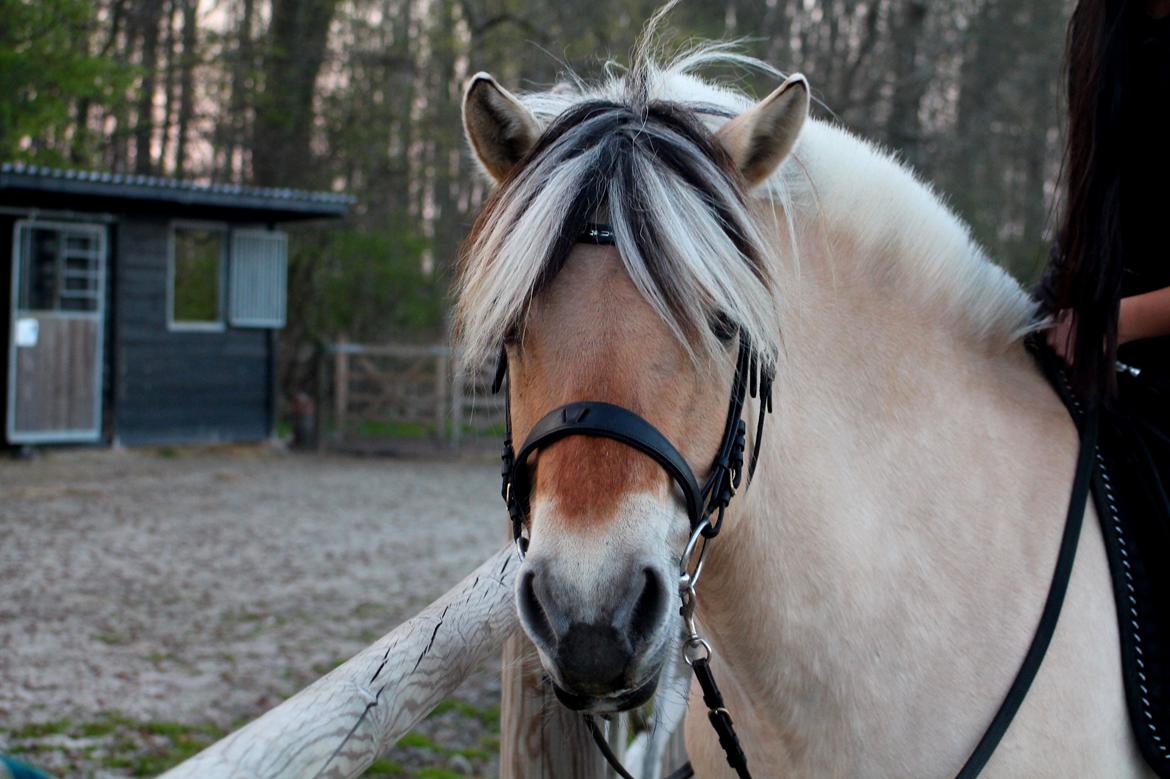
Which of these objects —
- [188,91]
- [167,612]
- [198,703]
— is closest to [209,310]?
[188,91]

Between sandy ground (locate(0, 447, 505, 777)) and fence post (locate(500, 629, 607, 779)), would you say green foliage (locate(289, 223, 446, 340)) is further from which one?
fence post (locate(500, 629, 607, 779))

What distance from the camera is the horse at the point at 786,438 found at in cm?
166

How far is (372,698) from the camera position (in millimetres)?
1667

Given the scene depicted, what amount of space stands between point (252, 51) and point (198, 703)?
16214 mm

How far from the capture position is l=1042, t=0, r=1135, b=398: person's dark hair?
2254 millimetres

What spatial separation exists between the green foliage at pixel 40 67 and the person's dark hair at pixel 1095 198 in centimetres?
1326

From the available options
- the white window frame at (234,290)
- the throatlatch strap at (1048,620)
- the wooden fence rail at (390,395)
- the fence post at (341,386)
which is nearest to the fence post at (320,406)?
the wooden fence rail at (390,395)

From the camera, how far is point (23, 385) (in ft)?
44.4

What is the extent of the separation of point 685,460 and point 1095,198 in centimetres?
135

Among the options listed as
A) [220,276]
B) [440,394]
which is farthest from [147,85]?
[440,394]

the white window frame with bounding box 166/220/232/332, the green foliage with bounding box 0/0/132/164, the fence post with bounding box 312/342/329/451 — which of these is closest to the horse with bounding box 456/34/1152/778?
the green foliage with bounding box 0/0/132/164

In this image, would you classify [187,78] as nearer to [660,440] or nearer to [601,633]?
[660,440]

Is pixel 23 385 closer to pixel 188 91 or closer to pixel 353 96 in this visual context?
pixel 188 91

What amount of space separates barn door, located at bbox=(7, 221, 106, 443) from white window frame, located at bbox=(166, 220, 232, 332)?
3.18 feet
